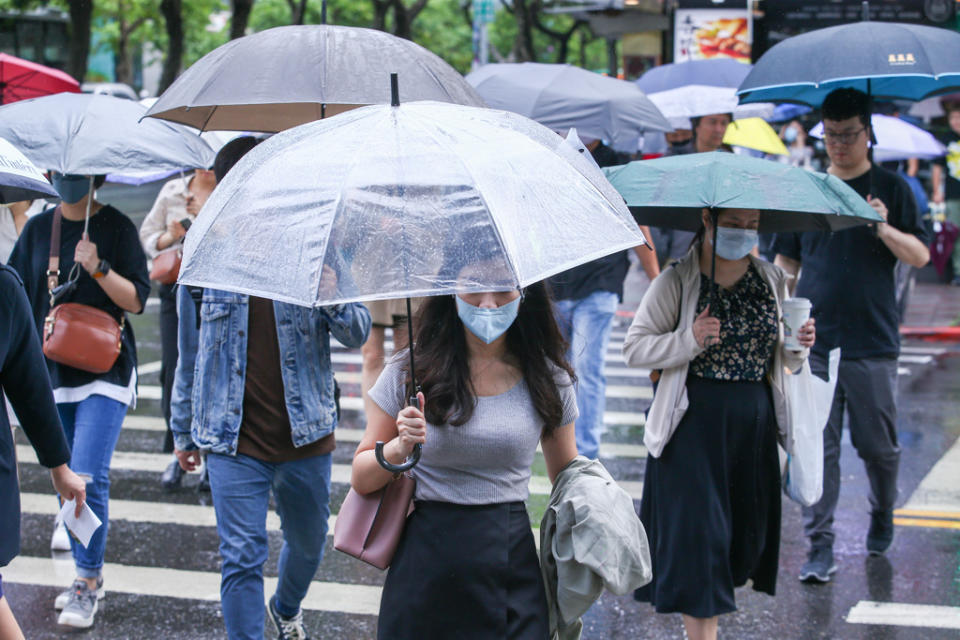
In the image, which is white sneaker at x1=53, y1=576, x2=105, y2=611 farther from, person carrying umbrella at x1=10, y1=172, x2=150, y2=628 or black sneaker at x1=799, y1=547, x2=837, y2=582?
black sneaker at x1=799, y1=547, x2=837, y2=582

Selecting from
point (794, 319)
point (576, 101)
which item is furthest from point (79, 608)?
point (576, 101)

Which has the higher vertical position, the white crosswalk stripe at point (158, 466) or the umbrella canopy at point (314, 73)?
the umbrella canopy at point (314, 73)

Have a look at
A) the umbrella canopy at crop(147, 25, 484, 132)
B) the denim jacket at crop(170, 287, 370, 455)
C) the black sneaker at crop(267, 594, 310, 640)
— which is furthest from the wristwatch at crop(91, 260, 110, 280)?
the black sneaker at crop(267, 594, 310, 640)

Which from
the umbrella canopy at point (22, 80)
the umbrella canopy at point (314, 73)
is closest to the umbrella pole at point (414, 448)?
the umbrella canopy at point (314, 73)

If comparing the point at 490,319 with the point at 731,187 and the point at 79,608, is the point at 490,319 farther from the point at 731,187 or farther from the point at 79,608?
the point at 79,608

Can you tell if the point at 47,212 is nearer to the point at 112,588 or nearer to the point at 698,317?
the point at 112,588

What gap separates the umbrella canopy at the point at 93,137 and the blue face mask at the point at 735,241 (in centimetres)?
232

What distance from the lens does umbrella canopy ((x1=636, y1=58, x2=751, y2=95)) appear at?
30.6ft

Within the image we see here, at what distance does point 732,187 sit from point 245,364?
1870mm

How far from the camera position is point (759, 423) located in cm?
448

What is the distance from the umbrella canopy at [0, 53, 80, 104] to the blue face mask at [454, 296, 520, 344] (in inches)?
233

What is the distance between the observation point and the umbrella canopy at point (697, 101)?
8.13 meters

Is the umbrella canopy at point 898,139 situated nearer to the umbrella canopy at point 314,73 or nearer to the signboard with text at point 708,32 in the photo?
the umbrella canopy at point 314,73

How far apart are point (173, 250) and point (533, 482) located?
9.04 feet
